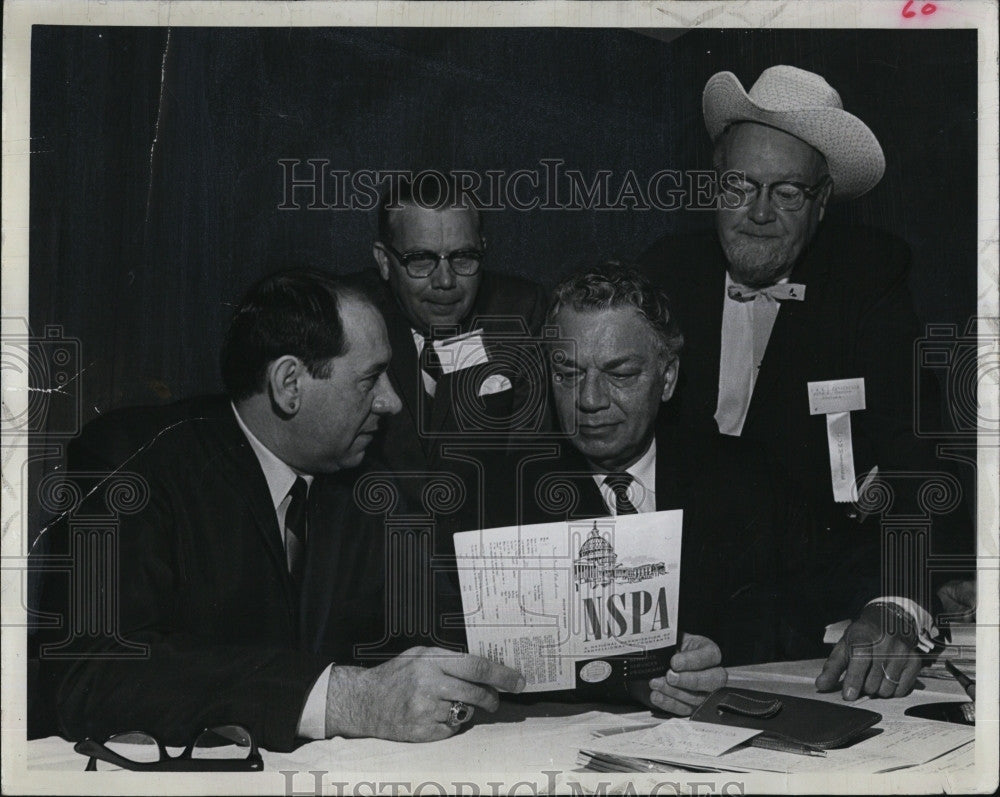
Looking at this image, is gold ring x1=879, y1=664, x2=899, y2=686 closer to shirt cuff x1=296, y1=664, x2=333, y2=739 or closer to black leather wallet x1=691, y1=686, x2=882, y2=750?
black leather wallet x1=691, y1=686, x2=882, y2=750

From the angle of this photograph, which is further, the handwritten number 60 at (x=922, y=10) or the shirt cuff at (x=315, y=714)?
the handwritten number 60 at (x=922, y=10)

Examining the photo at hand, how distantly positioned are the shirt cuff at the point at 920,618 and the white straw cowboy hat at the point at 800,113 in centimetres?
106

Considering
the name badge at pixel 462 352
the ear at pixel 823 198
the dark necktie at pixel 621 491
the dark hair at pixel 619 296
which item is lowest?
the dark necktie at pixel 621 491

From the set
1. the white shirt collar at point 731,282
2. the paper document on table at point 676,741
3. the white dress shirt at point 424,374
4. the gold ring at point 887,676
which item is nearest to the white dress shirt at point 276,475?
the white dress shirt at point 424,374

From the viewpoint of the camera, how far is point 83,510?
113 inches

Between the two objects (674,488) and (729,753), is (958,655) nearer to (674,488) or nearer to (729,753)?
(729,753)

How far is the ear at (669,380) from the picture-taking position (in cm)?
288

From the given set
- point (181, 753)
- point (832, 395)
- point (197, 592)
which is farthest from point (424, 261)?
point (181, 753)

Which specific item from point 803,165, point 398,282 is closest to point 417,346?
point 398,282

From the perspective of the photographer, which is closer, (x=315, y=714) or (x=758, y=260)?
(x=315, y=714)

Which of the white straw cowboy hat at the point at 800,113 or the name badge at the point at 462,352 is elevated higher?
the white straw cowboy hat at the point at 800,113

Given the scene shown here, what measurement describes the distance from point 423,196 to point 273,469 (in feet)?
2.57

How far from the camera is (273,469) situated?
285 cm

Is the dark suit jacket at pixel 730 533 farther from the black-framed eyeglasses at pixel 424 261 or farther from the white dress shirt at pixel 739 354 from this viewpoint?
the black-framed eyeglasses at pixel 424 261
